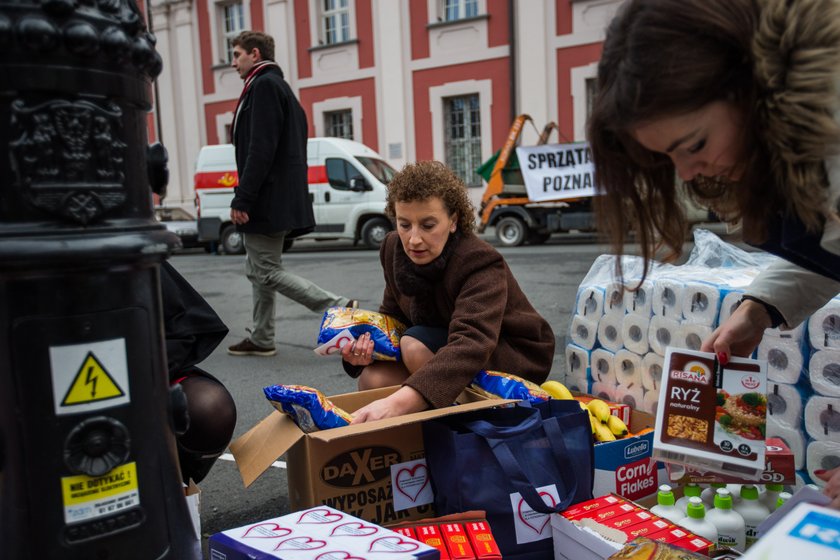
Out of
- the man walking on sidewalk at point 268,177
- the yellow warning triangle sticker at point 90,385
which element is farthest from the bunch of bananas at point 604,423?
the man walking on sidewalk at point 268,177

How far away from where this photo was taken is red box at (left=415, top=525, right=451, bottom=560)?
1.80 metres

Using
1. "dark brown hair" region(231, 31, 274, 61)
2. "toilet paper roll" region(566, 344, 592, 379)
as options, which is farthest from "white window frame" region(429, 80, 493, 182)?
"toilet paper roll" region(566, 344, 592, 379)

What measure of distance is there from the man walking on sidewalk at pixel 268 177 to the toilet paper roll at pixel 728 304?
98.6 inches

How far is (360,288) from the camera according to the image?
8.12 metres

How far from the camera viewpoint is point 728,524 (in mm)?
2008

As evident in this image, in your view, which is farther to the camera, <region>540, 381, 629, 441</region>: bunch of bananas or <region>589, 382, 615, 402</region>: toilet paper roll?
<region>589, 382, 615, 402</region>: toilet paper roll

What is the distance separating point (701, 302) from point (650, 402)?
471 mm

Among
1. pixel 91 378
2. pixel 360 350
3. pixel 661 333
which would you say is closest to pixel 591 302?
pixel 661 333

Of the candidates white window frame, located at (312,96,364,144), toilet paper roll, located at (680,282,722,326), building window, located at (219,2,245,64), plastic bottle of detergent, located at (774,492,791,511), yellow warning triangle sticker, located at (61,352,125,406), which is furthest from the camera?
building window, located at (219,2,245,64)

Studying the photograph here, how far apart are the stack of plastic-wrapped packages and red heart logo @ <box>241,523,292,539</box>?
117 cm

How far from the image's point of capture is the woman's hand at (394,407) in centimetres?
229

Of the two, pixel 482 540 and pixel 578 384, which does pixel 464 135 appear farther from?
pixel 482 540

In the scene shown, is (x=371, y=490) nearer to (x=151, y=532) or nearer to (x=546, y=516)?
(x=546, y=516)

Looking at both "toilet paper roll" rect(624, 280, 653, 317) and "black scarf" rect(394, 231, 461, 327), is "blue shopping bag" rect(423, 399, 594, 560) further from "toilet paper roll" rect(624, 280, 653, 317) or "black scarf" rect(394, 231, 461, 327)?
"toilet paper roll" rect(624, 280, 653, 317)
